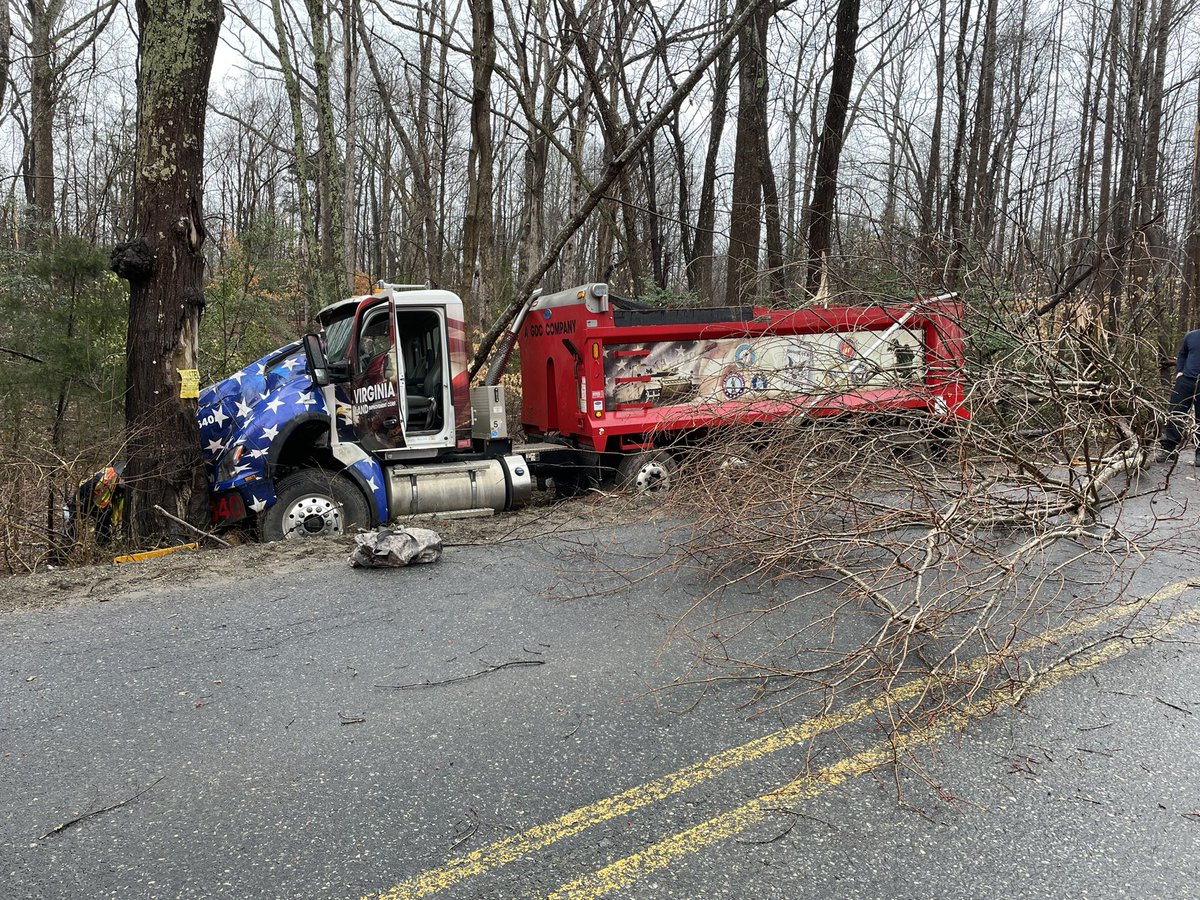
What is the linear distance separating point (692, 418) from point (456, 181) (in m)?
32.4

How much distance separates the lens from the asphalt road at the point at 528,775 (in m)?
2.65

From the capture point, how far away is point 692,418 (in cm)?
907

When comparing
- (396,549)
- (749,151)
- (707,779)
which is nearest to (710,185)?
(749,151)

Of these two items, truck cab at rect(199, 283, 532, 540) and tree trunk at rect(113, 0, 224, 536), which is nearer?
tree trunk at rect(113, 0, 224, 536)

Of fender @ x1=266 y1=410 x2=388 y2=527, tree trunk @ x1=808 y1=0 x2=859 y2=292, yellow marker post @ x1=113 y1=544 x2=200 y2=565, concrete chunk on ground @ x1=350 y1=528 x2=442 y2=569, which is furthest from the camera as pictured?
tree trunk @ x1=808 y1=0 x2=859 y2=292

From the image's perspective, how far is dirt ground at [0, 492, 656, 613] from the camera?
555 cm

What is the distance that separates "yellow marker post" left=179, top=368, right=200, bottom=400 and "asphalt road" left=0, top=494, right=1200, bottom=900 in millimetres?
2744

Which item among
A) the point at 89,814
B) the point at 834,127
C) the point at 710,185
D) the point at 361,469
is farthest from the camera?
the point at 710,185

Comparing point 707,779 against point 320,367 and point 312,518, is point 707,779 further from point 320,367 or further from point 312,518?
point 320,367

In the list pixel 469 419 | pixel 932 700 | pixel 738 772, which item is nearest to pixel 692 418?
pixel 469 419

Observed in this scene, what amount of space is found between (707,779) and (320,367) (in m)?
6.04

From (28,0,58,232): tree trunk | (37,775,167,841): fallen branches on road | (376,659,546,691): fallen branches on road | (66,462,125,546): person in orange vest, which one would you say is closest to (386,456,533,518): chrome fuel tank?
(66,462,125,546): person in orange vest

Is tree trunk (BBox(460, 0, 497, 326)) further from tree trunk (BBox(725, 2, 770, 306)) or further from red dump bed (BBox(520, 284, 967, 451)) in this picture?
red dump bed (BBox(520, 284, 967, 451))

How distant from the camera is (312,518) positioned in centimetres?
775
